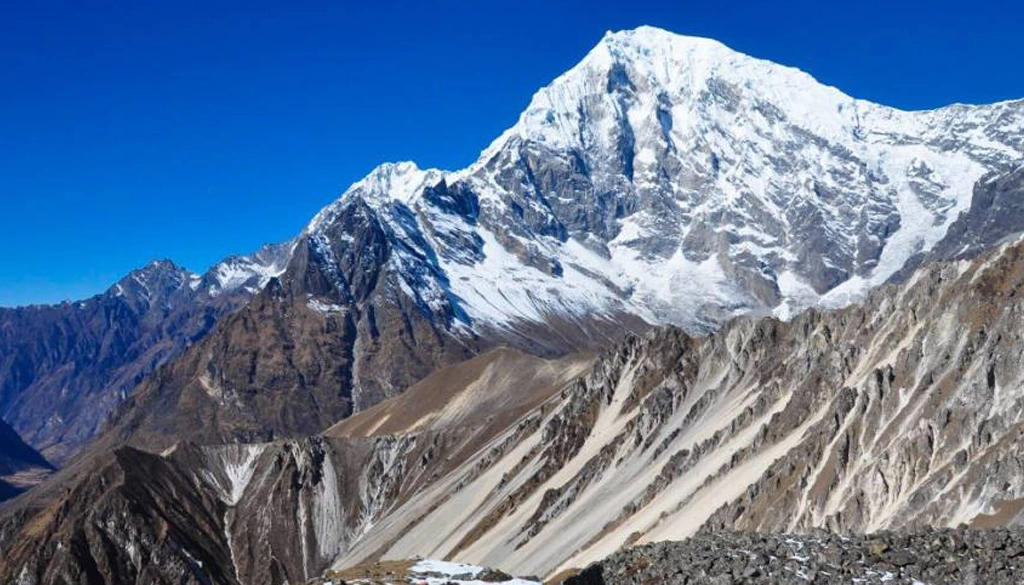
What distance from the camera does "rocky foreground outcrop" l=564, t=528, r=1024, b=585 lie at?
46562 mm

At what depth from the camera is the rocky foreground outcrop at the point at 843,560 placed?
46562mm

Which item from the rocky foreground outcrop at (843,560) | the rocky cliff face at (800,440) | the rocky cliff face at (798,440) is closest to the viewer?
the rocky foreground outcrop at (843,560)

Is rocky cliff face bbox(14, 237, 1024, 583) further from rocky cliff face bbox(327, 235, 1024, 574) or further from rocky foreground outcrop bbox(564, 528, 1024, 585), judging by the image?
rocky foreground outcrop bbox(564, 528, 1024, 585)

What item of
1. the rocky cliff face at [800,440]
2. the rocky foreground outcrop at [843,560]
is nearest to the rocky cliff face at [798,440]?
the rocky cliff face at [800,440]

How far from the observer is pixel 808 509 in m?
113

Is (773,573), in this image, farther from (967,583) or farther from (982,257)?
(982,257)

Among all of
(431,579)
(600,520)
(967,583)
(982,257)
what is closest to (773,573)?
(967,583)

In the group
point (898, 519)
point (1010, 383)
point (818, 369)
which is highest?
point (818, 369)

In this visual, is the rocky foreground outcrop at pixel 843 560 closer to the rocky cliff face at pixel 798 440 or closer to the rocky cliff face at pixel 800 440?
the rocky cliff face at pixel 800 440

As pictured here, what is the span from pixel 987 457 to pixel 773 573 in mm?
57043

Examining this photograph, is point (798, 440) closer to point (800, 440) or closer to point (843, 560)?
point (800, 440)

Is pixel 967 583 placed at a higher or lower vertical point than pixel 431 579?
lower

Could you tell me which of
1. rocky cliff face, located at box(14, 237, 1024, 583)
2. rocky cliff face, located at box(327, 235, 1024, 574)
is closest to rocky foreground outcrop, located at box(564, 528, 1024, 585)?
rocky cliff face, located at box(14, 237, 1024, 583)

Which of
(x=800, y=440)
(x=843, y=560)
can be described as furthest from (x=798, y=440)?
(x=843, y=560)
